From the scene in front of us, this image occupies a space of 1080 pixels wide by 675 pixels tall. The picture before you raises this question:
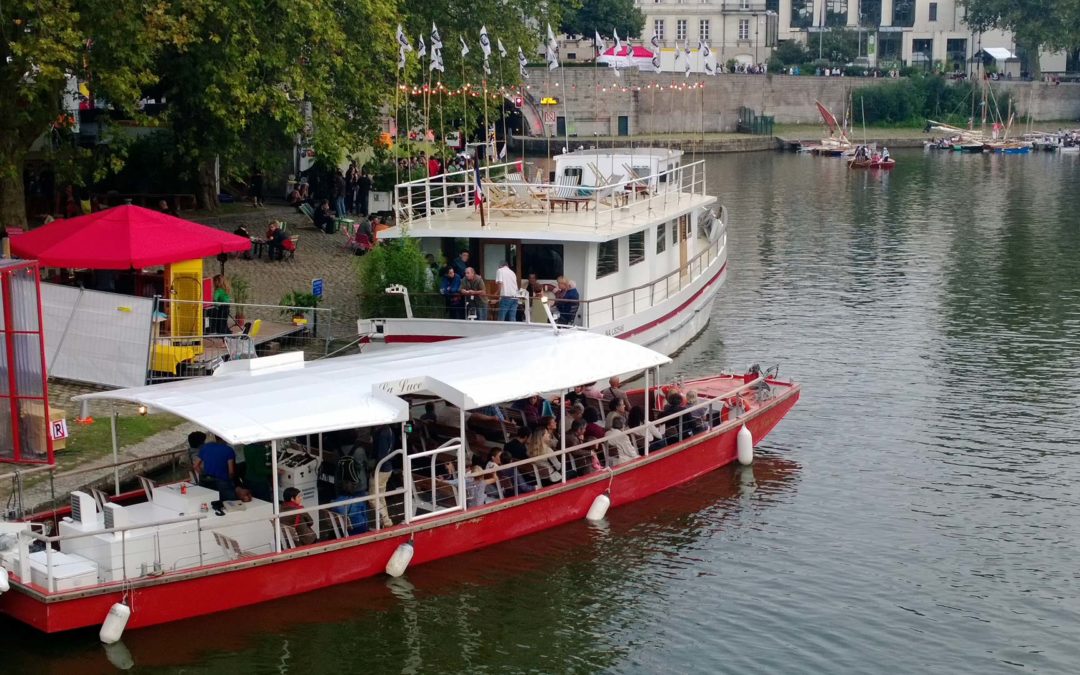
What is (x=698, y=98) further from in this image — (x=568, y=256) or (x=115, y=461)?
(x=115, y=461)

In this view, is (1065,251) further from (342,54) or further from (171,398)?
(171,398)

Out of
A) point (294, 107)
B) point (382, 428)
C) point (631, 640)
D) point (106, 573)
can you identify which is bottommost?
point (631, 640)

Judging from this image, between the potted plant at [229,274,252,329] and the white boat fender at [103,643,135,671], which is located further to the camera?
the potted plant at [229,274,252,329]

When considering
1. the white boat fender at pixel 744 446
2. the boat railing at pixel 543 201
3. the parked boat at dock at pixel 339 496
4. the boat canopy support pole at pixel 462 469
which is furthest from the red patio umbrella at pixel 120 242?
the white boat fender at pixel 744 446

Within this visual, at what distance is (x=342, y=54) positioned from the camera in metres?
38.0

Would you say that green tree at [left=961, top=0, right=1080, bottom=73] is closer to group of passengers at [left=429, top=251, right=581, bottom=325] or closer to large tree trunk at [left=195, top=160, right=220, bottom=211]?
large tree trunk at [left=195, top=160, right=220, bottom=211]

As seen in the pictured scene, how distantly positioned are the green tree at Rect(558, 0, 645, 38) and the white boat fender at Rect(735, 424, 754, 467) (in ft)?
291

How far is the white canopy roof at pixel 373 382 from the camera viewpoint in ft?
59.4

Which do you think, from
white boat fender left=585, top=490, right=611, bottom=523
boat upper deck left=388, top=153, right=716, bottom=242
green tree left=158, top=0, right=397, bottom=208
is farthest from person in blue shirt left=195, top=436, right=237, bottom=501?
green tree left=158, top=0, right=397, bottom=208

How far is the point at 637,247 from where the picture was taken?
3067 centimetres

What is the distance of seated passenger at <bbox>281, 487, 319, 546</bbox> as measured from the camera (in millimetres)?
18891

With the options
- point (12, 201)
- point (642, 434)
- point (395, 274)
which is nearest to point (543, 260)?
point (395, 274)

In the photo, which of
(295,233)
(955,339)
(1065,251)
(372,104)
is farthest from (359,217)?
(1065,251)

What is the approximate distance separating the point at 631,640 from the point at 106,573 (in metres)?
6.49
